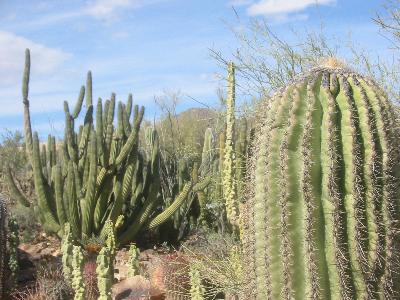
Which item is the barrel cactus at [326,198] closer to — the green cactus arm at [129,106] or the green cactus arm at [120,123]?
Result: the green cactus arm at [120,123]

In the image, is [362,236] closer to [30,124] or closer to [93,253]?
[93,253]

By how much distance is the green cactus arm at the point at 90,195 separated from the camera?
8680 mm

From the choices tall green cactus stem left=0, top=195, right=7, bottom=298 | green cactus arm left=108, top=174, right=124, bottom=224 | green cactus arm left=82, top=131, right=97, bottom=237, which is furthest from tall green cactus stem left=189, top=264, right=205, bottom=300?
green cactus arm left=108, top=174, right=124, bottom=224

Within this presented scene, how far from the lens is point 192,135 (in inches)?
893

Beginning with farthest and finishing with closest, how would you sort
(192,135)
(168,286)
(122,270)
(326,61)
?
(192,135)
(122,270)
(168,286)
(326,61)

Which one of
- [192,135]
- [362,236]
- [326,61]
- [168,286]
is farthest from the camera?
[192,135]

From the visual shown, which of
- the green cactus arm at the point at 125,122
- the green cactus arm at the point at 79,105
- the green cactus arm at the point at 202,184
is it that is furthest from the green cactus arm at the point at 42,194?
the green cactus arm at the point at 202,184

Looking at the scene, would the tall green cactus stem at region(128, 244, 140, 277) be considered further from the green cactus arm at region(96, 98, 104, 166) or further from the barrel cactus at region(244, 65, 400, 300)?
the barrel cactus at region(244, 65, 400, 300)

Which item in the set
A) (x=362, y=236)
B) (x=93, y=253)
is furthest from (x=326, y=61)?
(x=93, y=253)

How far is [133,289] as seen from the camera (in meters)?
6.24

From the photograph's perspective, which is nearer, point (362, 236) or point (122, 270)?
point (362, 236)

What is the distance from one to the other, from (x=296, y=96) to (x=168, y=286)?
304cm

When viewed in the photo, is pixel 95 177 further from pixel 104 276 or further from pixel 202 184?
pixel 104 276

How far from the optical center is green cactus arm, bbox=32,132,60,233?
29.1 feet
